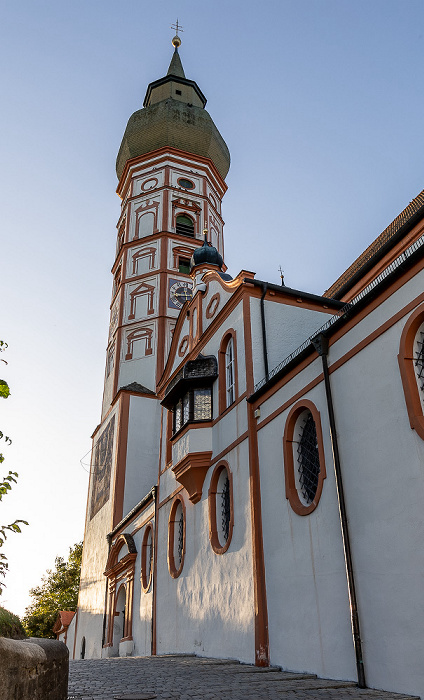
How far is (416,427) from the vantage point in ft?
23.6

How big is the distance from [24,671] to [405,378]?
5.49m

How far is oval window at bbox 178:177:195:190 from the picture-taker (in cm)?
3212

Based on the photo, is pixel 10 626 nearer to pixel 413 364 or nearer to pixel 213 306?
pixel 413 364

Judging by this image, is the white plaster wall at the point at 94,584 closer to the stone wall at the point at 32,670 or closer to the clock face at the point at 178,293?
the clock face at the point at 178,293

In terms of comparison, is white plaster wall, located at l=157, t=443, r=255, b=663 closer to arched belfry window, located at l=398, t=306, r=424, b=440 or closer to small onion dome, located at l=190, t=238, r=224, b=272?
arched belfry window, located at l=398, t=306, r=424, b=440

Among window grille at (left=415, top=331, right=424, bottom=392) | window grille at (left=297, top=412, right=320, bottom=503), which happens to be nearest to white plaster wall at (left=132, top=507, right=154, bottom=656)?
window grille at (left=297, top=412, right=320, bottom=503)

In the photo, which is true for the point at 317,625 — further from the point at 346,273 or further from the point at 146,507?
the point at 346,273

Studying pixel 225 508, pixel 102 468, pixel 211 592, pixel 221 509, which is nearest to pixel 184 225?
pixel 102 468

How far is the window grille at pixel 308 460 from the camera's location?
952cm

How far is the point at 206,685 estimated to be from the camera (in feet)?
24.6

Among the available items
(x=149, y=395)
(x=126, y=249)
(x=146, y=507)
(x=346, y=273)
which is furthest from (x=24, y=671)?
(x=126, y=249)

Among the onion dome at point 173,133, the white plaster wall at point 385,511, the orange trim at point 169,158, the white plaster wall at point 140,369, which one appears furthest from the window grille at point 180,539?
the onion dome at point 173,133

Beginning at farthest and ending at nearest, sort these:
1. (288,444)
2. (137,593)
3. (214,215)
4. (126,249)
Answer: (214,215), (126,249), (137,593), (288,444)

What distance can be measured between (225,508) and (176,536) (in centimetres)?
304
